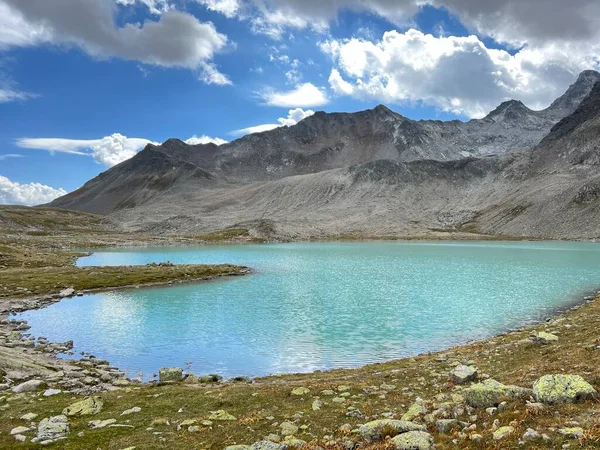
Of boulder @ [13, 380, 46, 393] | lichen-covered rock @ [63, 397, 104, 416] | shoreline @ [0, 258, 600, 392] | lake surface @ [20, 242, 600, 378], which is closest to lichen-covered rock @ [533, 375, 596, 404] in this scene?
shoreline @ [0, 258, 600, 392]

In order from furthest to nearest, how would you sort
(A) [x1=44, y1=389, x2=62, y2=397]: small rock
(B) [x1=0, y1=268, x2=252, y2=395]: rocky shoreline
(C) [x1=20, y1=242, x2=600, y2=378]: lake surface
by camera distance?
(C) [x1=20, y1=242, x2=600, y2=378]: lake surface < (B) [x1=0, y1=268, x2=252, y2=395]: rocky shoreline < (A) [x1=44, y1=389, x2=62, y2=397]: small rock

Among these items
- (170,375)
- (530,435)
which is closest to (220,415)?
(170,375)

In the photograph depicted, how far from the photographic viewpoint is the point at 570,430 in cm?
959

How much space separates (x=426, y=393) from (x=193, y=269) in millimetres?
62298

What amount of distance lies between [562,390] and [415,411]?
165 inches

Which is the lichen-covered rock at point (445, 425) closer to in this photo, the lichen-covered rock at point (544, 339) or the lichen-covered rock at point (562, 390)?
the lichen-covered rock at point (562, 390)

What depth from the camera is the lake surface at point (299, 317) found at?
2991cm

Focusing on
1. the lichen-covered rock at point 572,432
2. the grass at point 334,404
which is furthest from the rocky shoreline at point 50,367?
the lichen-covered rock at point 572,432

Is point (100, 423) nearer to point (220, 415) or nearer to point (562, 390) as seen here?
point (220, 415)

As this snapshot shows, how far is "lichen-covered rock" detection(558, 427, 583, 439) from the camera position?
9373mm

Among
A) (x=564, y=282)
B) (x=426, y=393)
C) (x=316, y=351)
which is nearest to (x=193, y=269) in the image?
(x=316, y=351)

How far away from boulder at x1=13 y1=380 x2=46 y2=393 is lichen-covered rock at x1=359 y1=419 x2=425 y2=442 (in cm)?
1630

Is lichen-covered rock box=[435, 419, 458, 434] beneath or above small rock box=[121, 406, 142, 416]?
above

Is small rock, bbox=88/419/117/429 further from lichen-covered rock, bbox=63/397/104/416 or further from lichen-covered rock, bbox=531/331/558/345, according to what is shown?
lichen-covered rock, bbox=531/331/558/345
